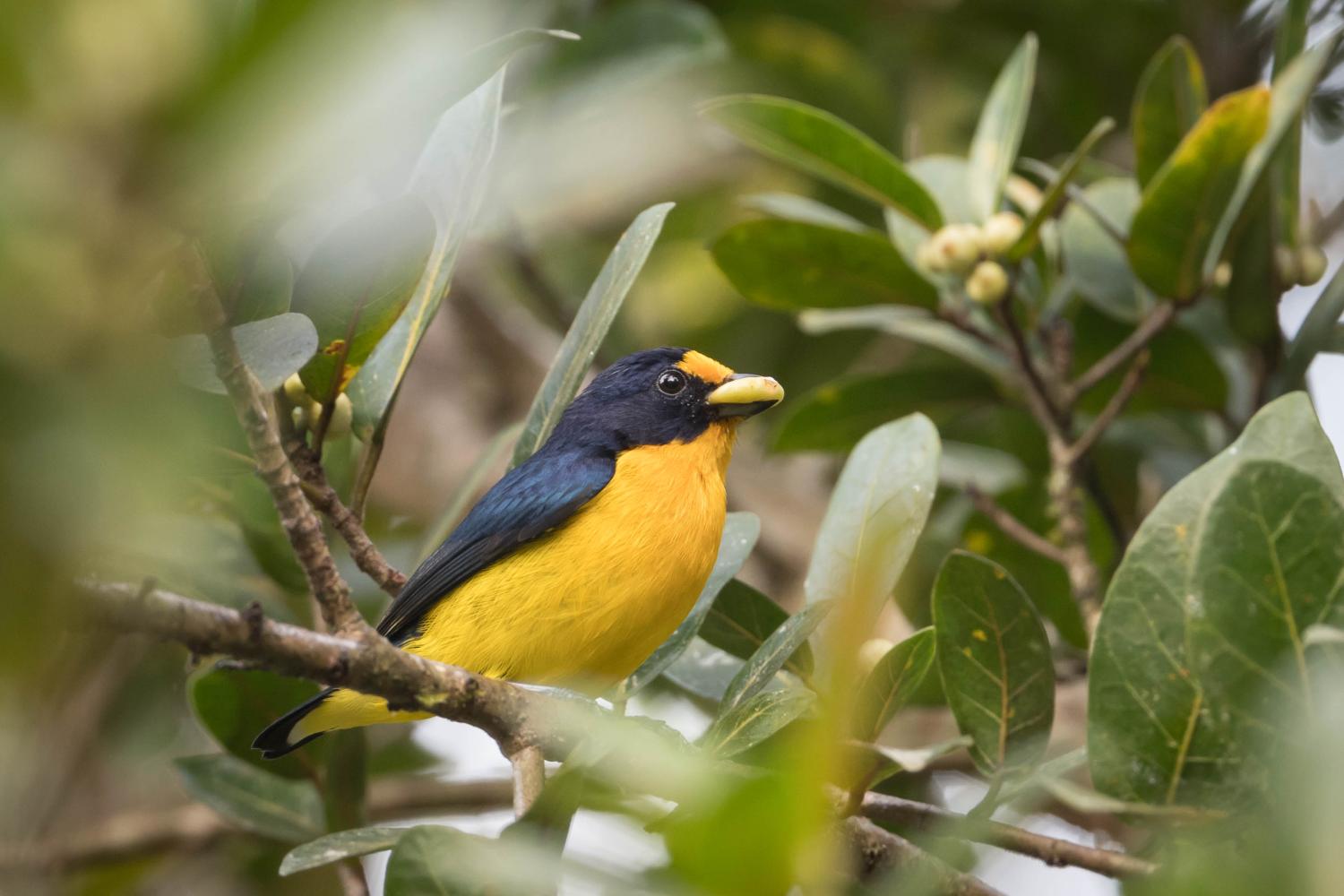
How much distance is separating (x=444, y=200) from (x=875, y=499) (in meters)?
0.98

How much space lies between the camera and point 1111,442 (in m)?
3.81

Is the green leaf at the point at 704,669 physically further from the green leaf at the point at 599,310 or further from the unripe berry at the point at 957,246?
the unripe berry at the point at 957,246

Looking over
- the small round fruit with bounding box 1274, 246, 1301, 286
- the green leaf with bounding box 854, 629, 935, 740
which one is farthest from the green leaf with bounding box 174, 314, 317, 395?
the small round fruit with bounding box 1274, 246, 1301, 286

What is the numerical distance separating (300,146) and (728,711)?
1540 millimetres

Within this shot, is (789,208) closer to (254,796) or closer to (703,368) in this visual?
(703,368)

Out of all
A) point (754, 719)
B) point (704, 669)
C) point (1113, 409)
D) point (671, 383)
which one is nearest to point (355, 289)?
point (754, 719)

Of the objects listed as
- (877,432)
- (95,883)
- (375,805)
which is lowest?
(95,883)

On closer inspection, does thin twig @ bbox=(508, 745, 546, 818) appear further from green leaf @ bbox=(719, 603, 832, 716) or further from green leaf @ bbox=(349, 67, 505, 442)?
green leaf @ bbox=(349, 67, 505, 442)

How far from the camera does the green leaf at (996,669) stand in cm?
218

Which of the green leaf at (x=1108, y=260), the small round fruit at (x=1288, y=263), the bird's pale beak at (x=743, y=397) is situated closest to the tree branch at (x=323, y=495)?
the bird's pale beak at (x=743, y=397)

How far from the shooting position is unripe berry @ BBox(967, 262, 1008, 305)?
10.0ft

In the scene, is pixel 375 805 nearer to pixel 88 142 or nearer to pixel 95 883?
pixel 95 883

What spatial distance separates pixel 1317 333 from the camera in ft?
10.00

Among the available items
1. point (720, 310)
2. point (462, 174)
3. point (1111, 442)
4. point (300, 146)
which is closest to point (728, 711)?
point (462, 174)
